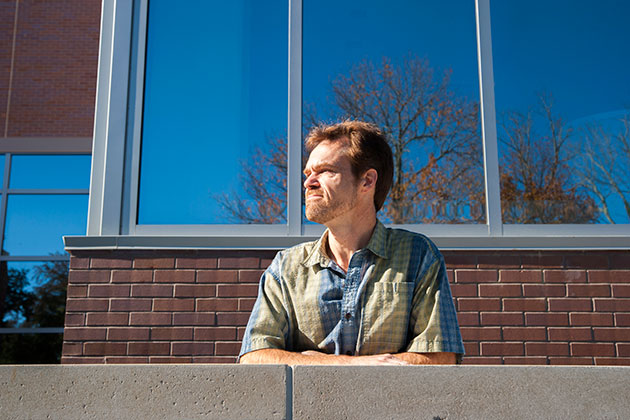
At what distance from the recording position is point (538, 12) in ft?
14.0

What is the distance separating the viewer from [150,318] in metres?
3.63

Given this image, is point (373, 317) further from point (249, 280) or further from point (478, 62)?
point (478, 62)

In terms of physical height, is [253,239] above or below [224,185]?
below

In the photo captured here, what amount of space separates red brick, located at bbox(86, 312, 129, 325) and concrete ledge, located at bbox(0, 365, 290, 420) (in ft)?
7.94

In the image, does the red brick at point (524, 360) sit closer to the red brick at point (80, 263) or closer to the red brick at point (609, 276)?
the red brick at point (609, 276)

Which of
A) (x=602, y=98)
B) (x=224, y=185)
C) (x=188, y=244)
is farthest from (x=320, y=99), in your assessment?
(x=602, y=98)

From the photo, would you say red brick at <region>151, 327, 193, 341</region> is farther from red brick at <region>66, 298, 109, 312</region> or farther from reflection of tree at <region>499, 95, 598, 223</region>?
reflection of tree at <region>499, 95, 598, 223</region>

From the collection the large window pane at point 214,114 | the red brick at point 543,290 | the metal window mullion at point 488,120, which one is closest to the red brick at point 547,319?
the red brick at point 543,290

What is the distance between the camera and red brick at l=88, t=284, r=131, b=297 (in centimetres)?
364

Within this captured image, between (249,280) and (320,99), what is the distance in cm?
137

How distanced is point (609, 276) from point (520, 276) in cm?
Result: 54

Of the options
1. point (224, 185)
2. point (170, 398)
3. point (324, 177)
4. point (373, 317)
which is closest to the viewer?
point (170, 398)

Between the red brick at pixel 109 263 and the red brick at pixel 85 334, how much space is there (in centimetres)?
38

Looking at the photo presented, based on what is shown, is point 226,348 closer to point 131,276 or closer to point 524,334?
point 131,276
